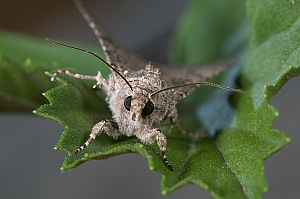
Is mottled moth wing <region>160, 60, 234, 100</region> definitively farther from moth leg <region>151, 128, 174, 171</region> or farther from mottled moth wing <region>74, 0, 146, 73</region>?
moth leg <region>151, 128, 174, 171</region>

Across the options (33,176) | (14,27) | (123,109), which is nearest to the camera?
(123,109)

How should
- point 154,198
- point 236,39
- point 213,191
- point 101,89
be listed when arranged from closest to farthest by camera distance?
point 213,191, point 101,89, point 236,39, point 154,198

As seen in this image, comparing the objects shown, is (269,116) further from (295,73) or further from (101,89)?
(101,89)

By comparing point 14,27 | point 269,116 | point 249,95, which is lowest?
point 269,116

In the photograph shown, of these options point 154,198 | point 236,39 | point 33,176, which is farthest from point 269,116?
point 33,176

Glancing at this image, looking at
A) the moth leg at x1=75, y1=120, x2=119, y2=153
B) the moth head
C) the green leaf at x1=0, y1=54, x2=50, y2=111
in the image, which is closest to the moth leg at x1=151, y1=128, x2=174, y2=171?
the moth head

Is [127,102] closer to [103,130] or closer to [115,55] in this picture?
[103,130]

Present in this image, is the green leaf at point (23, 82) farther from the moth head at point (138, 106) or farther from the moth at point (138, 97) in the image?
the moth head at point (138, 106)

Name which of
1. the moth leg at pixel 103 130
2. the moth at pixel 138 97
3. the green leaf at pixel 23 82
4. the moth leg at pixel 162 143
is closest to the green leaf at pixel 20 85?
the green leaf at pixel 23 82
